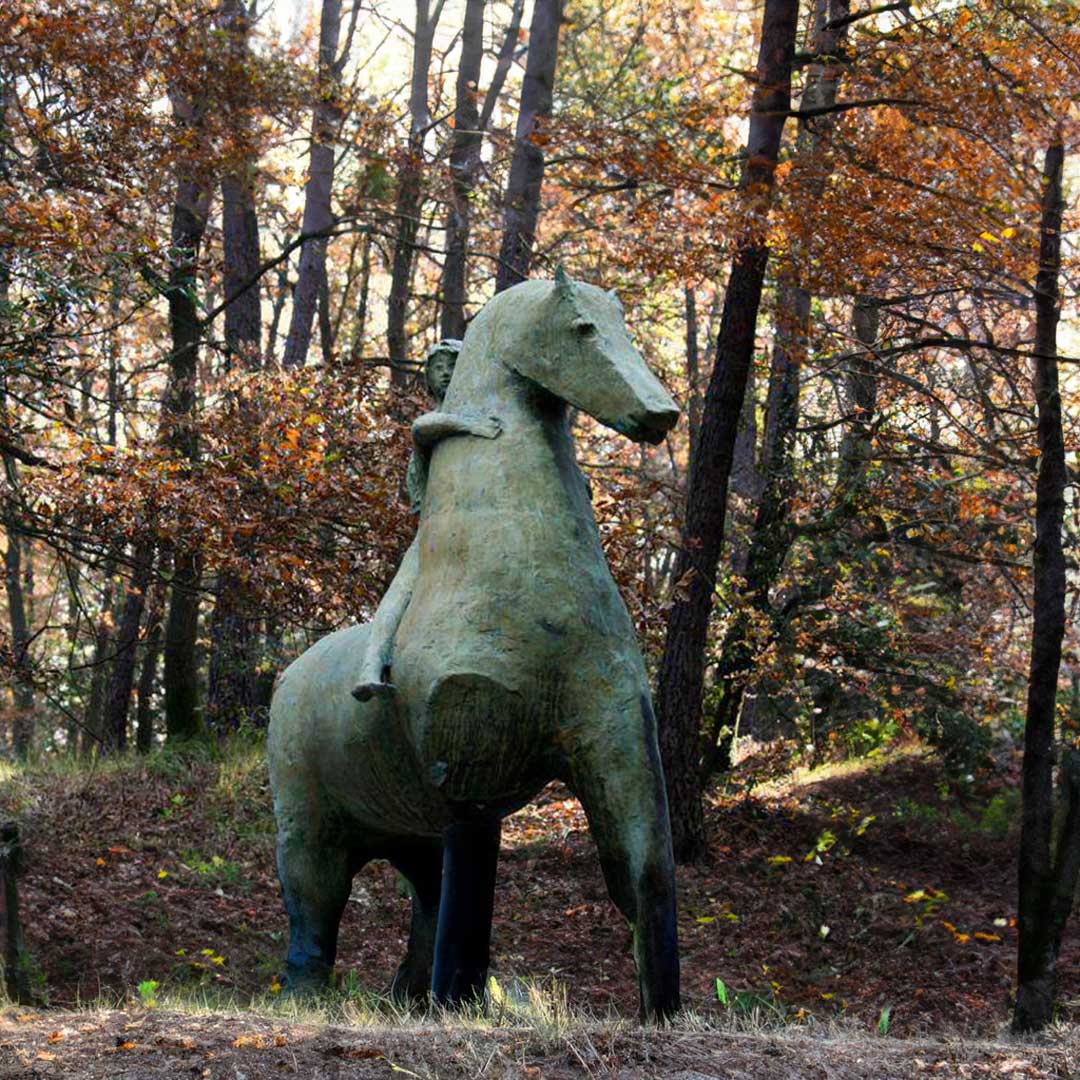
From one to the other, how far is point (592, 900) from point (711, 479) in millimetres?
3290

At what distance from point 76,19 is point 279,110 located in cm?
323

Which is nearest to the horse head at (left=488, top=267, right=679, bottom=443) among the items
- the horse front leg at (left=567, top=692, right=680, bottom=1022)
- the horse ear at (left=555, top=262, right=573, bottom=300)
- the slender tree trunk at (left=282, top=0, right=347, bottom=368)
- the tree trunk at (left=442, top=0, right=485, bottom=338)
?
the horse ear at (left=555, top=262, right=573, bottom=300)

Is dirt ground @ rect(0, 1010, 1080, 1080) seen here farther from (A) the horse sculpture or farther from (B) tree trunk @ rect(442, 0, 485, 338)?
(B) tree trunk @ rect(442, 0, 485, 338)

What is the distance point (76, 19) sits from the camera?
1005 centimetres

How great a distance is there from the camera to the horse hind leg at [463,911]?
538 cm

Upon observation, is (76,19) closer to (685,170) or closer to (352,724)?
(685,170)

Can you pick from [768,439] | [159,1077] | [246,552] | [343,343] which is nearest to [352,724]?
[159,1077]

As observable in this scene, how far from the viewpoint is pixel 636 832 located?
16.0 ft

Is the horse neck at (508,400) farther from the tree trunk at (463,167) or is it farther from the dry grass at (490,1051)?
the tree trunk at (463,167)

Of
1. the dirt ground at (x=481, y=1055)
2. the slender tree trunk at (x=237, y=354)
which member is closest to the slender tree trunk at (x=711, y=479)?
the slender tree trunk at (x=237, y=354)

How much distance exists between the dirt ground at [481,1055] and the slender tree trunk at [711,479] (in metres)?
6.36

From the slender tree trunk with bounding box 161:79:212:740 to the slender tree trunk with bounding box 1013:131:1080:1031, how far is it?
16.8ft

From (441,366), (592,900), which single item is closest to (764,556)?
(592,900)

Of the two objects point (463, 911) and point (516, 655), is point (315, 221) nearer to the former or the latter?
point (463, 911)
